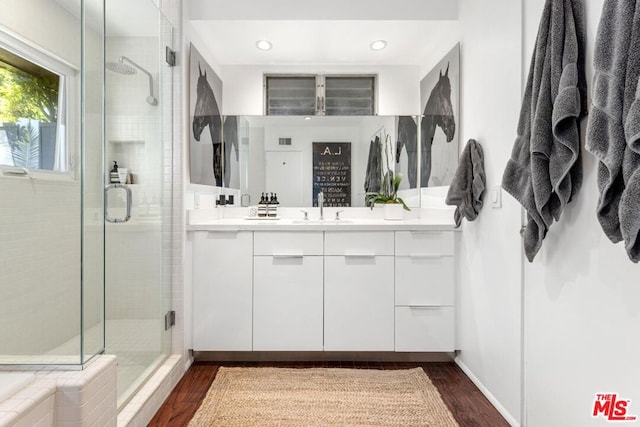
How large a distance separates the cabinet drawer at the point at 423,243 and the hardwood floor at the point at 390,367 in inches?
28.4

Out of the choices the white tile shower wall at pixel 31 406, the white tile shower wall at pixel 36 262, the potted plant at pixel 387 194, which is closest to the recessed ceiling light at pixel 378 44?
the potted plant at pixel 387 194

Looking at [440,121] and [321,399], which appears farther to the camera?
[440,121]

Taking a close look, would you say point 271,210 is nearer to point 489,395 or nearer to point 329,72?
point 329,72

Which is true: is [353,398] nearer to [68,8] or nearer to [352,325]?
[352,325]

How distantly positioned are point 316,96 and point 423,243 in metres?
1.45

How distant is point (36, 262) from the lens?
1803 millimetres

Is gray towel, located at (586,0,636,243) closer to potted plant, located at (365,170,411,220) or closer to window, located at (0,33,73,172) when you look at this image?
potted plant, located at (365,170,411,220)

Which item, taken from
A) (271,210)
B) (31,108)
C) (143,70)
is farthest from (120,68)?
(271,210)

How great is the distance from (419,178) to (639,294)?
188 cm

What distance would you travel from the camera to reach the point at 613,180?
0.96 metres

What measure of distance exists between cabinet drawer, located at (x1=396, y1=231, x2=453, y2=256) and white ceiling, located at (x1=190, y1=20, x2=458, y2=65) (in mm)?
1355

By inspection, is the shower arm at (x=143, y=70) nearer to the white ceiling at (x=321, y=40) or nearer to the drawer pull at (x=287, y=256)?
the white ceiling at (x=321, y=40)

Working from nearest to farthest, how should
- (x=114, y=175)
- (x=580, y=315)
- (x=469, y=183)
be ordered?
(x=580, y=315), (x=114, y=175), (x=469, y=183)

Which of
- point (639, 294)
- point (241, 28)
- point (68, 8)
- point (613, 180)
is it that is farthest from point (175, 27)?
point (639, 294)
